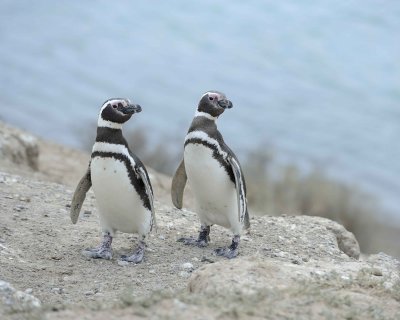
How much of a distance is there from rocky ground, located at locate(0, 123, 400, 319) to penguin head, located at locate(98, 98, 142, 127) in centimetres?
86

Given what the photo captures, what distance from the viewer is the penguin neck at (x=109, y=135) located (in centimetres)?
529

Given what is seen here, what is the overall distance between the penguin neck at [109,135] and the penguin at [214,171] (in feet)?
1.62

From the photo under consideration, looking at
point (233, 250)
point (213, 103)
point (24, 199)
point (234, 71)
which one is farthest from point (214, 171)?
point (234, 71)

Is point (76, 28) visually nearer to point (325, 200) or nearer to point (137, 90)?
point (137, 90)

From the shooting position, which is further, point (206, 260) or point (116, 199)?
point (206, 260)

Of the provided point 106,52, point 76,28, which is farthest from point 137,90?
point 76,28

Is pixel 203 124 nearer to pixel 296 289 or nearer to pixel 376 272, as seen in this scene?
pixel 376 272

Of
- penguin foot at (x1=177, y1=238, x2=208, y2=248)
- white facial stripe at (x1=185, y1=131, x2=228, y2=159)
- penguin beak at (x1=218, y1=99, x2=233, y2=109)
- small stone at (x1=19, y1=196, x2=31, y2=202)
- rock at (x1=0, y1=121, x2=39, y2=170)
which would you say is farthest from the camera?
rock at (x1=0, y1=121, x2=39, y2=170)

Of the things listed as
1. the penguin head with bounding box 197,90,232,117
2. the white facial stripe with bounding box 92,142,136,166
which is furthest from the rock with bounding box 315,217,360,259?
the white facial stripe with bounding box 92,142,136,166

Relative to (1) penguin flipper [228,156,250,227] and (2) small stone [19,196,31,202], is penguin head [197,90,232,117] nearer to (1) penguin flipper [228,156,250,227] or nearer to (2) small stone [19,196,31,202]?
(1) penguin flipper [228,156,250,227]

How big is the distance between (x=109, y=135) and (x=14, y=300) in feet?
5.50

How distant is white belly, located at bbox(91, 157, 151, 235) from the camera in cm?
530

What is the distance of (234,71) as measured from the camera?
1766cm

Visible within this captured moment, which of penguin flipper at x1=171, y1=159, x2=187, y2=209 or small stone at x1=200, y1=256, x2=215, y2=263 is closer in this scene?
small stone at x1=200, y1=256, x2=215, y2=263
